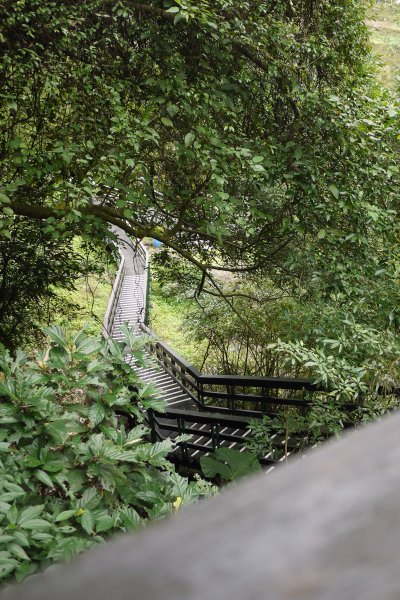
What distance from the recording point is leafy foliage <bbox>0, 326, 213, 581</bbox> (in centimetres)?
179

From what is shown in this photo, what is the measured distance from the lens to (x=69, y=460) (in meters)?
2.17

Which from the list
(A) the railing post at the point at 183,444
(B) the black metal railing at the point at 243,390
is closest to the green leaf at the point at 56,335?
(B) the black metal railing at the point at 243,390

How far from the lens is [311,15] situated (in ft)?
15.4

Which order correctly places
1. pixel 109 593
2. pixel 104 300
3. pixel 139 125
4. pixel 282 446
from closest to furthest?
pixel 109 593 < pixel 139 125 < pixel 282 446 < pixel 104 300

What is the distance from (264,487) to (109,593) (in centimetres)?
13

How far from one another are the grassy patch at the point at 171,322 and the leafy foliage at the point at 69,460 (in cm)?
961

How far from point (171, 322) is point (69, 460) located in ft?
43.2

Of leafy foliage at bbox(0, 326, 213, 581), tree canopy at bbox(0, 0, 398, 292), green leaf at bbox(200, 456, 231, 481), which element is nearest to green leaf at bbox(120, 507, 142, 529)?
leafy foliage at bbox(0, 326, 213, 581)

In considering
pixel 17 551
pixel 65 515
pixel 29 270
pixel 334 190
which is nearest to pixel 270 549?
pixel 17 551

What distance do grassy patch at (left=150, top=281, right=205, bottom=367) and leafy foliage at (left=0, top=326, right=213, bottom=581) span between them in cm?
961

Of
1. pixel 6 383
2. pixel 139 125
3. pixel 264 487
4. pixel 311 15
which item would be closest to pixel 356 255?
pixel 139 125

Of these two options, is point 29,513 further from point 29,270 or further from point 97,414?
point 29,270

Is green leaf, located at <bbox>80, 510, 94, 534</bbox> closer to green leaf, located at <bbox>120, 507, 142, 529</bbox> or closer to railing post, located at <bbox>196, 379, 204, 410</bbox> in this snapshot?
green leaf, located at <bbox>120, 507, 142, 529</bbox>

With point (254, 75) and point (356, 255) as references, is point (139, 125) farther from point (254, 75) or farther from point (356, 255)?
point (356, 255)
